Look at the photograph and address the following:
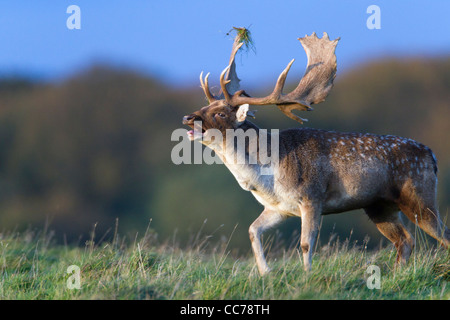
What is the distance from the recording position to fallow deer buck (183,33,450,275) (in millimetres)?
7660

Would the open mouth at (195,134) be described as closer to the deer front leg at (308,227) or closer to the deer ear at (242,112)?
the deer ear at (242,112)

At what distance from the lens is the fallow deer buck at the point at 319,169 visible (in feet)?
25.1

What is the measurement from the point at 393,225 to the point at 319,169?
4.67 ft

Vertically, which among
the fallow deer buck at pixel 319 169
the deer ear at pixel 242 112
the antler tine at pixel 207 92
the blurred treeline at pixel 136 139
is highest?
the antler tine at pixel 207 92

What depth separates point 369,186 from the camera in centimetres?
782

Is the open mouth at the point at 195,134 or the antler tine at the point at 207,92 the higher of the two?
the antler tine at the point at 207,92

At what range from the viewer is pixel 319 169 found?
7738 millimetres

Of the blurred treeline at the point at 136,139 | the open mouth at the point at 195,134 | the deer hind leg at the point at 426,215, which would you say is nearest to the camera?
the open mouth at the point at 195,134

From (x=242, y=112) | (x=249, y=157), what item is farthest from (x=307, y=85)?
(x=249, y=157)

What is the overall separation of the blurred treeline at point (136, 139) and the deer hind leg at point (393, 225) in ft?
88.9

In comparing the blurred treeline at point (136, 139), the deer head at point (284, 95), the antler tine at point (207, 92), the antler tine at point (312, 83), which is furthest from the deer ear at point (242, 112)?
the blurred treeline at point (136, 139)
